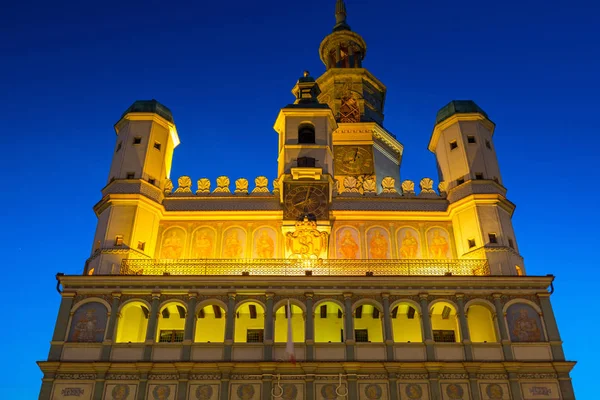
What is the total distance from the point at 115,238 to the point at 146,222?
82.9 inches

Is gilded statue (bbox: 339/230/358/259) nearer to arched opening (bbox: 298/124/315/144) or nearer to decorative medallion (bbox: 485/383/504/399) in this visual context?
arched opening (bbox: 298/124/315/144)

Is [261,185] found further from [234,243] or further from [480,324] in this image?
[480,324]

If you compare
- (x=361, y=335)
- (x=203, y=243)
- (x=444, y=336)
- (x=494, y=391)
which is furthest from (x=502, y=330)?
(x=203, y=243)

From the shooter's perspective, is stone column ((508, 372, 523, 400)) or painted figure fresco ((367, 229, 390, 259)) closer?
stone column ((508, 372, 523, 400))

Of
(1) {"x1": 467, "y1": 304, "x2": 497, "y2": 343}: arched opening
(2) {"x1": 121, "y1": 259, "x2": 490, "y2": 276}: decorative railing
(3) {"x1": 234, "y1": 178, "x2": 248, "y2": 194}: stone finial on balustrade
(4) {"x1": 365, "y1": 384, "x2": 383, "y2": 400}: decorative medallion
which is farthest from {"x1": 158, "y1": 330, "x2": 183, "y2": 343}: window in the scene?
(1) {"x1": 467, "y1": 304, "x2": 497, "y2": 343}: arched opening

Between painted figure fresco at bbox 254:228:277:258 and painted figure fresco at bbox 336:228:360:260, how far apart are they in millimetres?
3729

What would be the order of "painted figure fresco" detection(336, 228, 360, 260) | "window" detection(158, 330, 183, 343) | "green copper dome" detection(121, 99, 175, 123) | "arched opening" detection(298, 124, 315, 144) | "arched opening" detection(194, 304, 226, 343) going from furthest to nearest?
"arched opening" detection(298, 124, 315, 144), "green copper dome" detection(121, 99, 175, 123), "painted figure fresco" detection(336, 228, 360, 260), "arched opening" detection(194, 304, 226, 343), "window" detection(158, 330, 183, 343)

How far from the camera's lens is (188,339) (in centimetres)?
2950

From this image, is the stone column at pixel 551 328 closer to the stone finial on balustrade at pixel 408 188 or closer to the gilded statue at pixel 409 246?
the gilded statue at pixel 409 246

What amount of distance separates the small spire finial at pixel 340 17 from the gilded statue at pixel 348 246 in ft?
90.3

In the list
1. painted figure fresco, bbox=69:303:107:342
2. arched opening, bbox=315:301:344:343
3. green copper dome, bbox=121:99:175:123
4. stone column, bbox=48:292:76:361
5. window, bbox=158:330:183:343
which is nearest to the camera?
stone column, bbox=48:292:76:361

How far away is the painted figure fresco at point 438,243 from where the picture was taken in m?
35.0

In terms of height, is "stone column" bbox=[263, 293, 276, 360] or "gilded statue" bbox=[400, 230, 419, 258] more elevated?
"gilded statue" bbox=[400, 230, 419, 258]

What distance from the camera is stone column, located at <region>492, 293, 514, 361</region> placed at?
95.5 ft
